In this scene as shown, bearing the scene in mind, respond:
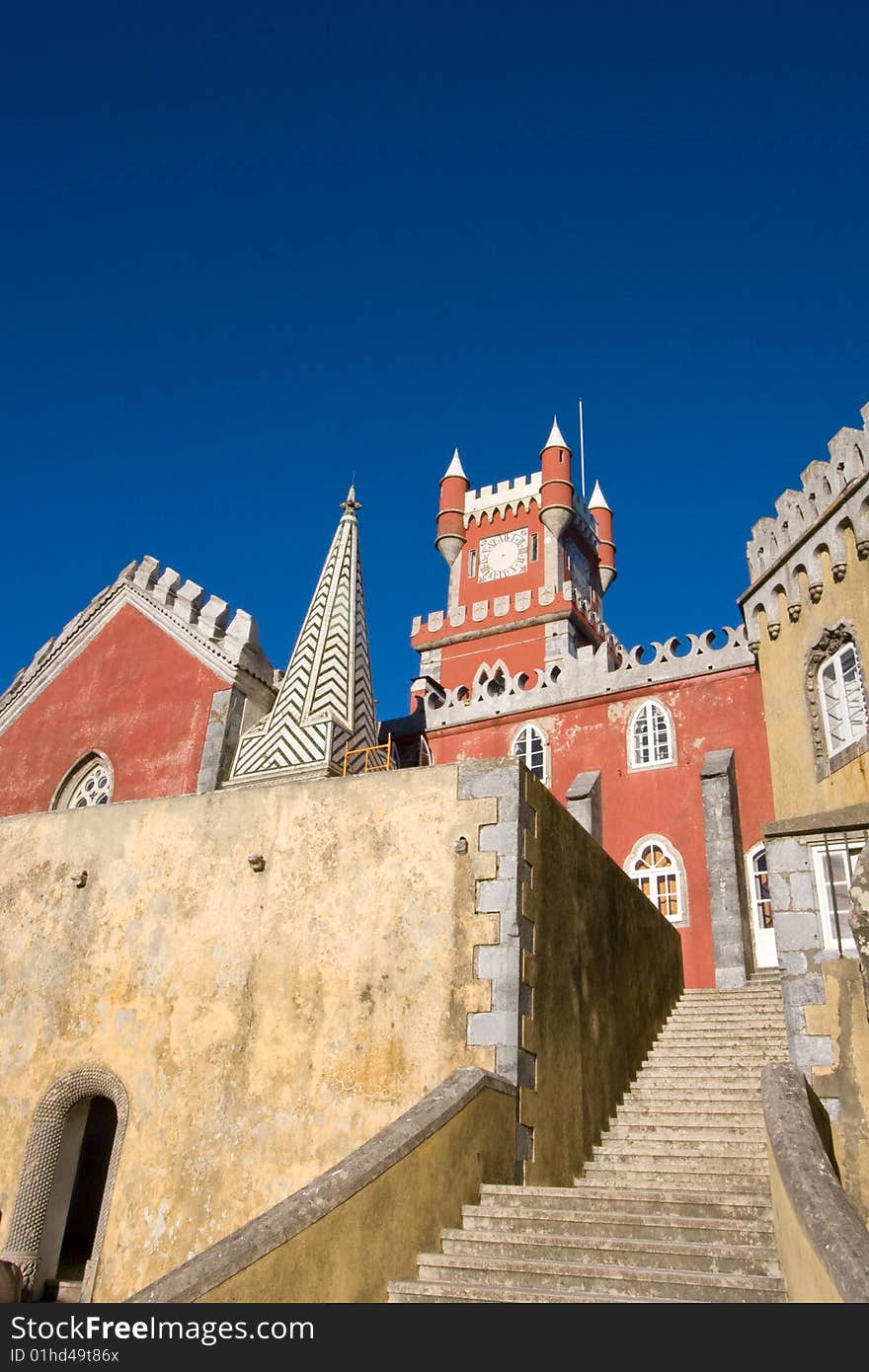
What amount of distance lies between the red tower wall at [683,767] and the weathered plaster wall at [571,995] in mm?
Result: 5732

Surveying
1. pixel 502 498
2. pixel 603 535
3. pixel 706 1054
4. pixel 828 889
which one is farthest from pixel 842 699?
pixel 603 535

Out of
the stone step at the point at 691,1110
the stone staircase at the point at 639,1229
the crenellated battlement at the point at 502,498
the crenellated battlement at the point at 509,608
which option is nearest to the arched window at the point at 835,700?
the stone step at the point at 691,1110

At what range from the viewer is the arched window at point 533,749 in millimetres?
21062

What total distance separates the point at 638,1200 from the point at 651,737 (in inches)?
533

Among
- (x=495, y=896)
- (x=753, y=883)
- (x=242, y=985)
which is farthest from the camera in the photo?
(x=753, y=883)

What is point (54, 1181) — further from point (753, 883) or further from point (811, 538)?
point (811, 538)

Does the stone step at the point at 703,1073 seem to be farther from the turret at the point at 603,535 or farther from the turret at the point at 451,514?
the turret at the point at 603,535

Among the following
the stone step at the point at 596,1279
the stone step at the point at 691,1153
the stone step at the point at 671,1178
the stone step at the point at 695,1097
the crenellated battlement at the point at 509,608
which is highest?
the crenellated battlement at the point at 509,608

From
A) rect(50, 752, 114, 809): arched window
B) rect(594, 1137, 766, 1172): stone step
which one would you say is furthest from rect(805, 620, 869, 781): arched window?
rect(50, 752, 114, 809): arched window

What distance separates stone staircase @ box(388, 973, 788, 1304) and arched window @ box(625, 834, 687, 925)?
7893 millimetres

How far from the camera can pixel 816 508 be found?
47.6 feet

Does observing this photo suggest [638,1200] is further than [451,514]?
No

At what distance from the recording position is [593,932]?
35.0 feet

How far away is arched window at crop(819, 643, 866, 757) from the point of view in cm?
1327
